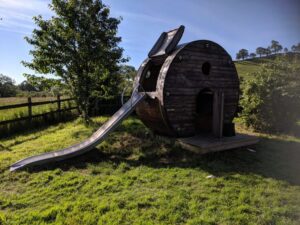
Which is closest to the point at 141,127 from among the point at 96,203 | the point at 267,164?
the point at 267,164

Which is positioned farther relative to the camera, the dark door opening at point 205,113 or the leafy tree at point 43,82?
the leafy tree at point 43,82

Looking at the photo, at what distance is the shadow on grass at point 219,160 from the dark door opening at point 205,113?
1.16 meters

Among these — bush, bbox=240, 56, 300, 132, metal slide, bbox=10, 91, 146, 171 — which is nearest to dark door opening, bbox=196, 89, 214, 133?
metal slide, bbox=10, 91, 146, 171

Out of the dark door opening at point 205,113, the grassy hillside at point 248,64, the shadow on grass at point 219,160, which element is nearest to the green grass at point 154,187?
the shadow on grass at point 219,160

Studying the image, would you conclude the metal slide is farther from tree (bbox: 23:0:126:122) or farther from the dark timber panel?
tree (bbox: 23:0:126:122)

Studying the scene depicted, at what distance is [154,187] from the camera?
4.03 metres

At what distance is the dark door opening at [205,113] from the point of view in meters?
6.73

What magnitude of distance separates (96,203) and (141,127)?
16.1 ft

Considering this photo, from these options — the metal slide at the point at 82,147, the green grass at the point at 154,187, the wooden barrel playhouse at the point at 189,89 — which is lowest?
the green grass at the point at 154,187

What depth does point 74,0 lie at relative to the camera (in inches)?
372

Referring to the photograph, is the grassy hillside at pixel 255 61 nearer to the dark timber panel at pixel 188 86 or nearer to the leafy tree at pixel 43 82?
the dark timber panel at pixel 188 86

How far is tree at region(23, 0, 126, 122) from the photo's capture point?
30.9ft

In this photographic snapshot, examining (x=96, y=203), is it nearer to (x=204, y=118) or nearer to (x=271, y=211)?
(x=271, y=211)

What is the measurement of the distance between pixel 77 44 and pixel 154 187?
7796 mm
